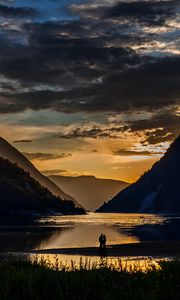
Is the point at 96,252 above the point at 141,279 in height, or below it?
A: above

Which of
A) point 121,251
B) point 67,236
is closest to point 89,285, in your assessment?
point 121,251

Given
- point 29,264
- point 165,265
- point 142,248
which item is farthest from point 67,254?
point 165,265

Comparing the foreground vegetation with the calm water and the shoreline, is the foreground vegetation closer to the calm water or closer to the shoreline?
the shoreline

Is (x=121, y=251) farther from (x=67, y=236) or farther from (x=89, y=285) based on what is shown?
(x=89, y=285)

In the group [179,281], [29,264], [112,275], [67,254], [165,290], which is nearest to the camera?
[165,290]

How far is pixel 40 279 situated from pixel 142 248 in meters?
49.2

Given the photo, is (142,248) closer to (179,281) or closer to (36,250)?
(36,250)

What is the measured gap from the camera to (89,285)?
64.0ft

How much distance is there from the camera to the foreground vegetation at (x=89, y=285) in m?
18.3

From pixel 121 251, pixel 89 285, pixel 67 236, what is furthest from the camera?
pixel 67 236

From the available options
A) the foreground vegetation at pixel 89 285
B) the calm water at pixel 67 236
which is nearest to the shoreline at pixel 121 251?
the calm water at pixel 67 236

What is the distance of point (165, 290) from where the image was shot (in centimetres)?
1869

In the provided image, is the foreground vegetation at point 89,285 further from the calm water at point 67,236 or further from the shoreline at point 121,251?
the calm water at point 67,236

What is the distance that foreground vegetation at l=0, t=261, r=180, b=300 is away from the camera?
18.3 meters
